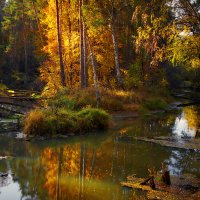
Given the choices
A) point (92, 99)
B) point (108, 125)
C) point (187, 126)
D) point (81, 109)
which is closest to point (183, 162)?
point (108, 125)

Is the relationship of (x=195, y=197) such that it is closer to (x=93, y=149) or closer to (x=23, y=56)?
(x=93, y=149)

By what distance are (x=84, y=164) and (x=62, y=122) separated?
5613mm

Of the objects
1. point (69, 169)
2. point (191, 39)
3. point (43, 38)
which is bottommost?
point (69, 169)

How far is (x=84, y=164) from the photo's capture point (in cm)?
1370

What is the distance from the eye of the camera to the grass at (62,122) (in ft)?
61.0

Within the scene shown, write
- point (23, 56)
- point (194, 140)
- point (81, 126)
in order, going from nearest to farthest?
point (194, 140) → point (81, 126) → point (23, 56)

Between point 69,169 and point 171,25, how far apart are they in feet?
21.0

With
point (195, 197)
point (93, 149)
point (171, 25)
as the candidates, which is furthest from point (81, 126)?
point (195, 197)

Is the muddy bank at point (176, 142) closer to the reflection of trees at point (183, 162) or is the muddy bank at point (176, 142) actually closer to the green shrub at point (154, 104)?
the reflection of trees at point (183, 162)

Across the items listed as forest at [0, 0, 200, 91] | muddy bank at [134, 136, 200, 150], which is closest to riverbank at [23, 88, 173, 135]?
forest at [0, 0, 200, 91]

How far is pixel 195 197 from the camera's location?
31.5 ft

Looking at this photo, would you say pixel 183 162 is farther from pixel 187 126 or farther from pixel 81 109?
pixel 81 109

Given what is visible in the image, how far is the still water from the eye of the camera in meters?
Result: 10.4

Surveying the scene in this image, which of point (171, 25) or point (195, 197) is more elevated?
point (171, 25)
